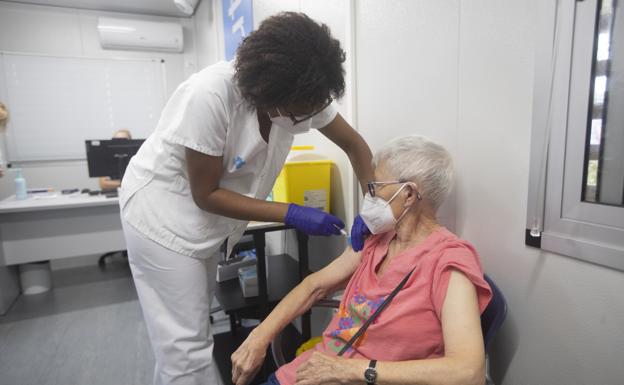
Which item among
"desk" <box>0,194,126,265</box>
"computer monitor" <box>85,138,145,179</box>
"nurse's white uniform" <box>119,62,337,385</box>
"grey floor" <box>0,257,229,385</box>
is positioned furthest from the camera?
"computer monitor" <box>85,138,145,179</box>

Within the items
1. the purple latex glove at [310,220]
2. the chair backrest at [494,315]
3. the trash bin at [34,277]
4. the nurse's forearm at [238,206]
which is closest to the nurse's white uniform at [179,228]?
the nurse's forearm at [238,206]

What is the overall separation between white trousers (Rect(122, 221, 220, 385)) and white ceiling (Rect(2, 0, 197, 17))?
12.9 feet

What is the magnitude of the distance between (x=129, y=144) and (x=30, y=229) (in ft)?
3.28

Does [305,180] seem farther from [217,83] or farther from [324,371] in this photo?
[324,371]

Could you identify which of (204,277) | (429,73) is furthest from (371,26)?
(204,277)

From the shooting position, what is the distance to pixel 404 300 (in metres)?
0.98

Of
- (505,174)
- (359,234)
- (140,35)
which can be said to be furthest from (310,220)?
(140,35)

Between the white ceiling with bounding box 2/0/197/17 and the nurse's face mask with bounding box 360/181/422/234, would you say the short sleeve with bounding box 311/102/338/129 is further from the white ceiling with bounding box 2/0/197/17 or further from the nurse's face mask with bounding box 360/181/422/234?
the white ceiling with bounding box 2/0/197/17

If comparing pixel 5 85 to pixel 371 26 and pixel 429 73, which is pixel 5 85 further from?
pixel 429 73

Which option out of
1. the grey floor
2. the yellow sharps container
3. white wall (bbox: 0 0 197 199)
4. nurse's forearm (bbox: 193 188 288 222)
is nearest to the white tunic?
nurse's forearm (bbox: 193 188 288 222)

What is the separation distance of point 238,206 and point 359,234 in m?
0.40

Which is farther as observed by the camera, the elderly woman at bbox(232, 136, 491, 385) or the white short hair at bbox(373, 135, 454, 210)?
the white short hair at bbox(373, 135, 454, 210)

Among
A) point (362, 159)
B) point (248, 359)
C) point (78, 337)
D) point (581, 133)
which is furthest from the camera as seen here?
point (78, 337)

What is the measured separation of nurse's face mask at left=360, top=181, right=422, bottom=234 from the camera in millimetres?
1044
